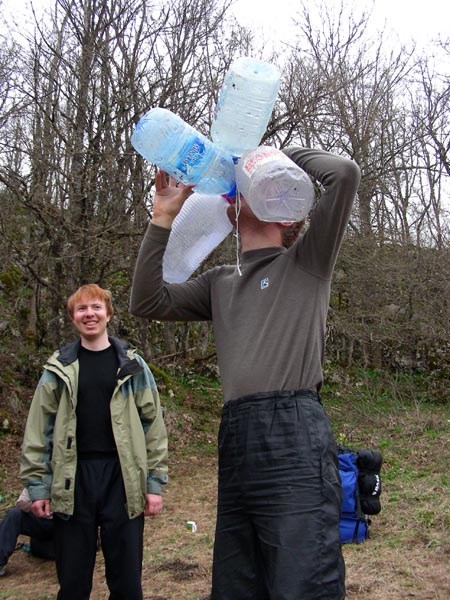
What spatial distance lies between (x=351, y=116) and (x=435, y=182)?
594cm

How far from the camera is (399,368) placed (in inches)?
478

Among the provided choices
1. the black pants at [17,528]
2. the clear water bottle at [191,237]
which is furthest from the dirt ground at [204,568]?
the clear water bottle at [191,237]

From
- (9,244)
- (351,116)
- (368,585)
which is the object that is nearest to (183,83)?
(9,244)

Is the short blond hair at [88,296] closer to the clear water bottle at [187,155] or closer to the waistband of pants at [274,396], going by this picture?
the clear water bottle at [187,155]

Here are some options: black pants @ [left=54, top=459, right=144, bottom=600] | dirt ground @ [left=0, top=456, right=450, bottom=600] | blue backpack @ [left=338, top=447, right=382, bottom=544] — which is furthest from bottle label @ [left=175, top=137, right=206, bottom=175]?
blue backpack @ [left=338, top=447, right=382, bottom=544]

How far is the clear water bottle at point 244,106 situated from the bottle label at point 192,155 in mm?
123

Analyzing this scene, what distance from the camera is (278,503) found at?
73.9 inches

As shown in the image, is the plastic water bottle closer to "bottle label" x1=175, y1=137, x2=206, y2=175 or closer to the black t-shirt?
"bottle label" x1=175, y1=137, x2=206, y2=175

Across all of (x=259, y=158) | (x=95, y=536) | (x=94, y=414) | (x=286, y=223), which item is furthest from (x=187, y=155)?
(x=95, y=536)

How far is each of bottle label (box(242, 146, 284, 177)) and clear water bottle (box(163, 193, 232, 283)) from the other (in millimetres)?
471

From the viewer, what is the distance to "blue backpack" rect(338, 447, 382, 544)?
491cm

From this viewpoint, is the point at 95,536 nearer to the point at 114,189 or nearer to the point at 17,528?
the point at 17,528

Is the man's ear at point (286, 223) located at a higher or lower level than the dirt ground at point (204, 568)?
higher

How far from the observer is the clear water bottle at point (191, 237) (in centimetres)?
260
